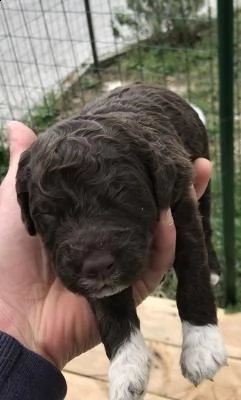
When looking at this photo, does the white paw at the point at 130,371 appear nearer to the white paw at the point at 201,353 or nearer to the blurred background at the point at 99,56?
the white paw at the point at 201,353

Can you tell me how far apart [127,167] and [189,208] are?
483 millimetres

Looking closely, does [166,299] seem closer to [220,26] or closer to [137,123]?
[220,26]

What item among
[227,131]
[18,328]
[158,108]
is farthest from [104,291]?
[227,131]

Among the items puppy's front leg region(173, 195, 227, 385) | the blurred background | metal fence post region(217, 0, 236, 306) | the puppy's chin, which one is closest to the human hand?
puppy's front leg region(173, 195, 227, 385)

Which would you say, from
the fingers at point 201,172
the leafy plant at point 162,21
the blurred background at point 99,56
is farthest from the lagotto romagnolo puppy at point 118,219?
the leafy plant at point 162,21

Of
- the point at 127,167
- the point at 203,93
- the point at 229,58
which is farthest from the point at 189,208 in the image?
the point at 203,93

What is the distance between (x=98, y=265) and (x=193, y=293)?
724mm

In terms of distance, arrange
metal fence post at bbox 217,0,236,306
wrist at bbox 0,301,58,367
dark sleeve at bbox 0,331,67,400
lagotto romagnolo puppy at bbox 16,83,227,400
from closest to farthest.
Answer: lagotto romagnolo puppy at bbox 16,83,227,400
dark sleeve at bbox 0,331,67,400
wrist at bbox 0,301,58,367
metal fence post at bbox 217,0,236,306

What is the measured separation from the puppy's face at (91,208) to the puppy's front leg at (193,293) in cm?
37

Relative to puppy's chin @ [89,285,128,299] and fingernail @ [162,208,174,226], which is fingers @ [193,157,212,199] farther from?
puppy's chin @ [89,285,128,299]

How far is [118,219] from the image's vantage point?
2271 mm

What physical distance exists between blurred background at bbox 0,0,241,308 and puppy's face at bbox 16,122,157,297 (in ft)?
10.7

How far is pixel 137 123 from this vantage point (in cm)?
266

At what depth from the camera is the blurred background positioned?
6402 millimetres
